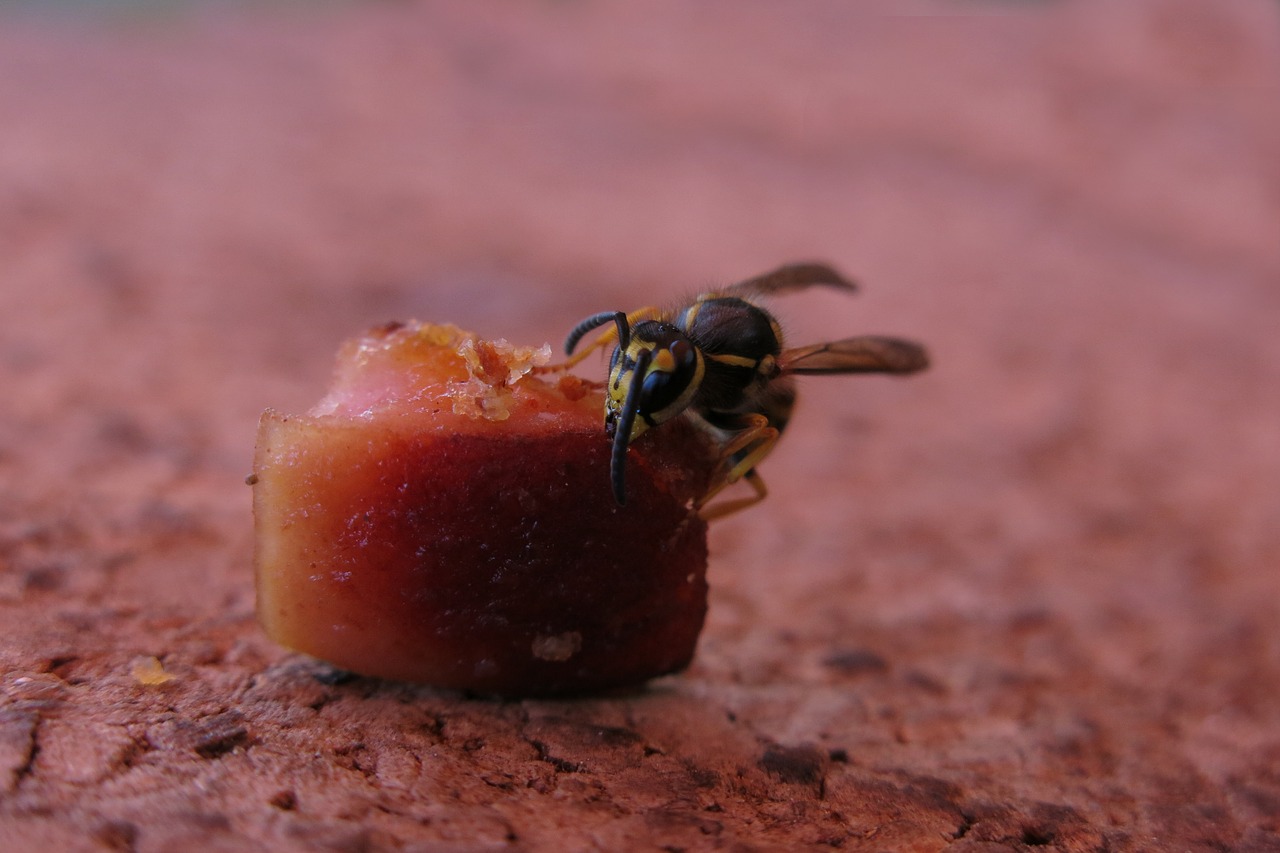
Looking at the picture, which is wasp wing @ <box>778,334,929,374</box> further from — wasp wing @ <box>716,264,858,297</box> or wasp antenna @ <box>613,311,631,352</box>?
wasp antenna @ <box>613,311,631,352</box>

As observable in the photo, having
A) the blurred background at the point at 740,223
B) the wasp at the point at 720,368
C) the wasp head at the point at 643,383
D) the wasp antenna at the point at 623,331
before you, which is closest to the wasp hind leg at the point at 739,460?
the wasp at the point at 720,368

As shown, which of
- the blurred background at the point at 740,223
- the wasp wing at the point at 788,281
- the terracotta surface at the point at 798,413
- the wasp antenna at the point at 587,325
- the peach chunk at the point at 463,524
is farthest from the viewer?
the blurred background at the point at 740,223


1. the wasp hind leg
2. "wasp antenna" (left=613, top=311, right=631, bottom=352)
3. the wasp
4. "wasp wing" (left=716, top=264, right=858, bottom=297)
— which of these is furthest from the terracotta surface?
"wasp wing" (left=716, top=264, right=858, bottom=297)

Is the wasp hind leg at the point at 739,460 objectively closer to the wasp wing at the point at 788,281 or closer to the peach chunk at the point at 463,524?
the peach chunk at the point at 463,524

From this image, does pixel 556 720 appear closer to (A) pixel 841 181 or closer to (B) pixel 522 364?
(B) pixel 522 364

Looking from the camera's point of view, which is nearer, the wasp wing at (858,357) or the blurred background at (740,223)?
the wasp wing at (858,357)

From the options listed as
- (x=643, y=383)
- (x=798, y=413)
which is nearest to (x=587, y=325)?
(x=643, y=383)

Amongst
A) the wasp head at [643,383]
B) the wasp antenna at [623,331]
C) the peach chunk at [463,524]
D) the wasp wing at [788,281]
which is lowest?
the peach chunk at [463,524]

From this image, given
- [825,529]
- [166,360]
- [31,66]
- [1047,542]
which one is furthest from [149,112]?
[1047,542]

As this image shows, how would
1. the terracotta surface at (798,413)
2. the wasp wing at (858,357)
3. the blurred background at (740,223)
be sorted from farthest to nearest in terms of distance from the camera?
the blurred background at (740,223) < the wasp wing at (858,357) < the terracotta surface at (798,413)
